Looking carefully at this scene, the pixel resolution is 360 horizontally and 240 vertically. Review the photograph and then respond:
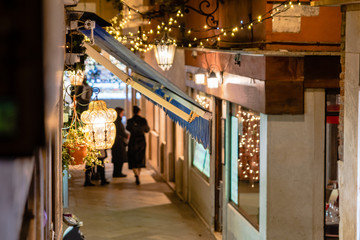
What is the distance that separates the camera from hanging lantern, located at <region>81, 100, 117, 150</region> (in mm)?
8703

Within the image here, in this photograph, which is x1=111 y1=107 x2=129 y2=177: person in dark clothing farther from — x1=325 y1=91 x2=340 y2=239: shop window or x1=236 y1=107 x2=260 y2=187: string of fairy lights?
x1=236 y1=107 x2=260 y2=187: string of fairy lights

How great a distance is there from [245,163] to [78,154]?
145 inches

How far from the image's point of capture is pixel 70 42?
7.82 m

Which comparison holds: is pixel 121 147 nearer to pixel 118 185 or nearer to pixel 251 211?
pixel 118 185

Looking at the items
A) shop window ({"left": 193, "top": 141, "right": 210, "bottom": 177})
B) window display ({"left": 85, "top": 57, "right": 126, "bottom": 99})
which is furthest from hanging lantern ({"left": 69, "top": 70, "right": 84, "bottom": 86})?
window display ({"left": 85, "top": 57, "right": 126, "bottom": 99})

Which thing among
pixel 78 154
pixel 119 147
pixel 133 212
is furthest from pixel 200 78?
pixel 119 147

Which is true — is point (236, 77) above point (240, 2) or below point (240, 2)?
below

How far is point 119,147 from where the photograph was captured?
18.3m

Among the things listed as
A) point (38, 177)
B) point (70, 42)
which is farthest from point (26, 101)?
point (70, 42)

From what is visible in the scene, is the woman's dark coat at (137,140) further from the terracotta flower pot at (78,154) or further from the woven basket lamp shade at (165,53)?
the terracotta flower pot at (78,154)

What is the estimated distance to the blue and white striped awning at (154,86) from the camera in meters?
8.59

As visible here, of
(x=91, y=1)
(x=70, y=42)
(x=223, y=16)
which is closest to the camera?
(x=70, y=42)

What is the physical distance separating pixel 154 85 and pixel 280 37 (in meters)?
2.18

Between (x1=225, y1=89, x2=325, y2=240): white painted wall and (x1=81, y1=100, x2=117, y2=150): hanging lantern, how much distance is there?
2324 mm
